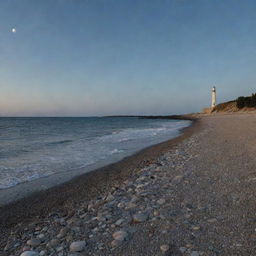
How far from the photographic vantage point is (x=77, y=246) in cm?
302

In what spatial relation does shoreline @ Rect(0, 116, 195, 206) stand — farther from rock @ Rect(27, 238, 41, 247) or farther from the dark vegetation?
the dark vegetation

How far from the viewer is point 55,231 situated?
12.0 ft

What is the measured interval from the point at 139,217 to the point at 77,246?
1.25m

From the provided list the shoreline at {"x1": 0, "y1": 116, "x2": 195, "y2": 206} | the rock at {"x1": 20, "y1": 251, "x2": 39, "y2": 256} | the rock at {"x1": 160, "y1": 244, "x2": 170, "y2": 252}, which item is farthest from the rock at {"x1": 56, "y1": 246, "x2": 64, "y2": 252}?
the shoreline at {"x1": 0, "y1": 116, "x2": 195, "y2": 206}

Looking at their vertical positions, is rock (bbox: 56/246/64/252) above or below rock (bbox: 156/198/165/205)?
below

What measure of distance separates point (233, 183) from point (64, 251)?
432 centimetres

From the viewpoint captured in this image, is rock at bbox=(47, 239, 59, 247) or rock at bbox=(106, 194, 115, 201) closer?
rock at bbox=(47, 239, 59, 247)

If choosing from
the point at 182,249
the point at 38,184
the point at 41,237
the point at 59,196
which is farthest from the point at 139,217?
the point at 38,184

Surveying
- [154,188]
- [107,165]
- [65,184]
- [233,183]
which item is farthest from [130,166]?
[233,183]

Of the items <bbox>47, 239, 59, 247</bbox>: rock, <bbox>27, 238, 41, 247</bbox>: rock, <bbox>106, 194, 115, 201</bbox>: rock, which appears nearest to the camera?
<bbox>47, 239, 59, 247</bbox>: rock

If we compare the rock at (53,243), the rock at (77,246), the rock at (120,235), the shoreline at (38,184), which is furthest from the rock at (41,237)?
the shoreline at (38,184)

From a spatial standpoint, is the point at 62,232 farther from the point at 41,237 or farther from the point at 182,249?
the point at 182,249

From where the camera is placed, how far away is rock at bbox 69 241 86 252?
116 inches

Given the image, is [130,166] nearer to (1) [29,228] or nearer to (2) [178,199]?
Answer: (2) [178,199]
